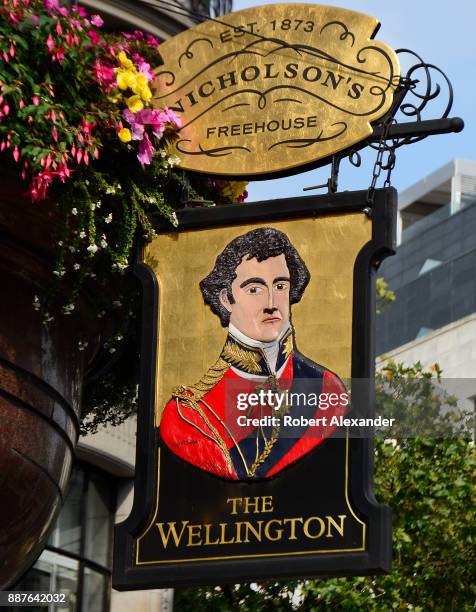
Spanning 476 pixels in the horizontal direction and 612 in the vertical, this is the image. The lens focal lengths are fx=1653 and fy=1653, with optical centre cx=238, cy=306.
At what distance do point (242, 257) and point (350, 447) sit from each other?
1.41 meters

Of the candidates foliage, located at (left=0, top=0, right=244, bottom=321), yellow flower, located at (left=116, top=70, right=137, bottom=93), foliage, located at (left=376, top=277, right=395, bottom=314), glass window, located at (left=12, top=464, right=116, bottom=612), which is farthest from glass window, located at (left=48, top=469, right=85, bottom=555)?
yellow flower, located at (left=116, top=70, right=137, bottom=93)

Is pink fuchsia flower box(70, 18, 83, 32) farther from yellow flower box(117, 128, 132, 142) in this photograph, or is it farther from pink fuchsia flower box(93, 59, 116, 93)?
yellow flower box(117, 128, 132, 142)

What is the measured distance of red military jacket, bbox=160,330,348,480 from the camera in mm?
9016

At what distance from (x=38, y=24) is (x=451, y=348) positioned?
53086mm

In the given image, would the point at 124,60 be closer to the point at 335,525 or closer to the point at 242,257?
the point at 242,257

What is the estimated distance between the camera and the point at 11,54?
29.7ft

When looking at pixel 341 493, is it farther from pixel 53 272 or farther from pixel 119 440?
pixel 119 440

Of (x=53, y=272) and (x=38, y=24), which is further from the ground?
(x=38, y=24)

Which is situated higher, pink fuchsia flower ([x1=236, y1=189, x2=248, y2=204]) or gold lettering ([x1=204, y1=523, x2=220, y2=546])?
pink fuchsia flower ([x1=236, y1=189, x2=248, y2=204])

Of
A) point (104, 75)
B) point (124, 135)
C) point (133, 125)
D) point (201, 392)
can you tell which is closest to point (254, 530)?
point (201, 392)

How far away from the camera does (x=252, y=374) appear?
937 centimetres

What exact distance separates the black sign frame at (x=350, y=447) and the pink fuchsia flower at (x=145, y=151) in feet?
1.21

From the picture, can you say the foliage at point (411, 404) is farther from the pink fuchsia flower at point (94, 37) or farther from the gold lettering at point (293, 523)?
the gold lettering at point (293, 523)

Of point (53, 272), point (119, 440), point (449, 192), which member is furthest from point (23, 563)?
point (449, 192)
